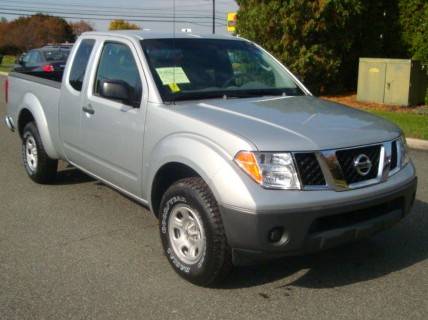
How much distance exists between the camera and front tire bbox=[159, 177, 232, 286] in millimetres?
3695

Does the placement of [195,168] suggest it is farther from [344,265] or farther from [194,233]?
[344,265]

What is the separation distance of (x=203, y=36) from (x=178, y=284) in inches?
93.6

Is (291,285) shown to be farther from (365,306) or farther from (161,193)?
(161,193)

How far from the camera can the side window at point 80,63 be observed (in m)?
5.50

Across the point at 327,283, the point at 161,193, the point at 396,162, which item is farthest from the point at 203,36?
the point at 327,283

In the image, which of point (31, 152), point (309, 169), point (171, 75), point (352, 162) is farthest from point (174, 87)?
Answer: point (31, 152)

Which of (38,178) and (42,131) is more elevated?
(42,131)

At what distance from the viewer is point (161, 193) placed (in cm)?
→ 445

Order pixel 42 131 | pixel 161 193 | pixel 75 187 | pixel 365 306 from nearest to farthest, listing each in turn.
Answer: pixel 365 306
pixel 161 193
pixel 42 131
pixel 75 187

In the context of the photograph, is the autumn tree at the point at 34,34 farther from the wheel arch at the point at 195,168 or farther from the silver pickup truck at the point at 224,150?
the wheel arch at the point at 195,168

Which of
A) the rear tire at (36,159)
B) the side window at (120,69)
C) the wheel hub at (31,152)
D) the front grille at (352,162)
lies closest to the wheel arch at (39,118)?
the rear tire at (36,159)

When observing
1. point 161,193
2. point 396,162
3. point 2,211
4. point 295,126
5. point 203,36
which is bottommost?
point 2,211

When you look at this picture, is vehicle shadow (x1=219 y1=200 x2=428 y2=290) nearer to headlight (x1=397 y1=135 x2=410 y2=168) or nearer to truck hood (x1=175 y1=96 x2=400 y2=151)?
headlight (x1=397 y1=135 x2=410 y2=168)

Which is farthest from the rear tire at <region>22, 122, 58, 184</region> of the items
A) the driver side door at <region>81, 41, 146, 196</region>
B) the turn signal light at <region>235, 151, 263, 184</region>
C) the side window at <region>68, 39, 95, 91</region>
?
the turn signal light at <region>235, 151, 263, 184</region>
